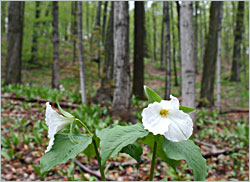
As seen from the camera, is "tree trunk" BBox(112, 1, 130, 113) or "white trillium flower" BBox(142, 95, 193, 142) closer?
"white trillium flower" BBox(142, 95, 193, 142)

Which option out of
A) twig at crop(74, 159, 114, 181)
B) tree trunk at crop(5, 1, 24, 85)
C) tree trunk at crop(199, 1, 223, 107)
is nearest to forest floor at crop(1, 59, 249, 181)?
twig at crop(74, 159, 114, 181)

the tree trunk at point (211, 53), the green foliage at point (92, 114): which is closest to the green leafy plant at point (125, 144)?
the green foliage at point (92, 114)

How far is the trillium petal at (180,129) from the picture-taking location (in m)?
0.74

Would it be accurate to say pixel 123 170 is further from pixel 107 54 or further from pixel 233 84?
pixel 233 84

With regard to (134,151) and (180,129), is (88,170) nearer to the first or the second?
(134,151)

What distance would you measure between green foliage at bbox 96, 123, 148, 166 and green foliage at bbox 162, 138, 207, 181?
111 mm

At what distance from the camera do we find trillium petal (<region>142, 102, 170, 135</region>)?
720mm

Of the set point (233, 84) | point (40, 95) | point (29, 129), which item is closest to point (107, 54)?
point (40, 95)

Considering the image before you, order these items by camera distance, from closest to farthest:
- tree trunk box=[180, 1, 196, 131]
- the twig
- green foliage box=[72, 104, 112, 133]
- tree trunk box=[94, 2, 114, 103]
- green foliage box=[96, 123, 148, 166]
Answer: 1. green foliage box=[96, 123, 148, 166]
2. the twig
3. tree trunk box=[180, 1, 196, 131]
4. green foliage box=[72, 104, 112, 133]
5. tree trunk box=[94, 2, 114, 103]

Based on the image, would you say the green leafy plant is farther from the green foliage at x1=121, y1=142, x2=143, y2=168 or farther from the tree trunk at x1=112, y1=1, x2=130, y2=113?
the tree trunk at x1=112, y1=1, x2=130, y2=113

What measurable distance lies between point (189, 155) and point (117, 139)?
253 mm

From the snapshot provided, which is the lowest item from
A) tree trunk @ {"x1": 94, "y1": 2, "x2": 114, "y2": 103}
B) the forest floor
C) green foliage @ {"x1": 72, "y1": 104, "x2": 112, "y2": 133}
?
the forest floor

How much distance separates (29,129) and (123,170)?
2401 millimetres

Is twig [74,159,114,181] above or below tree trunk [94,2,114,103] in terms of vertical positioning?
below
